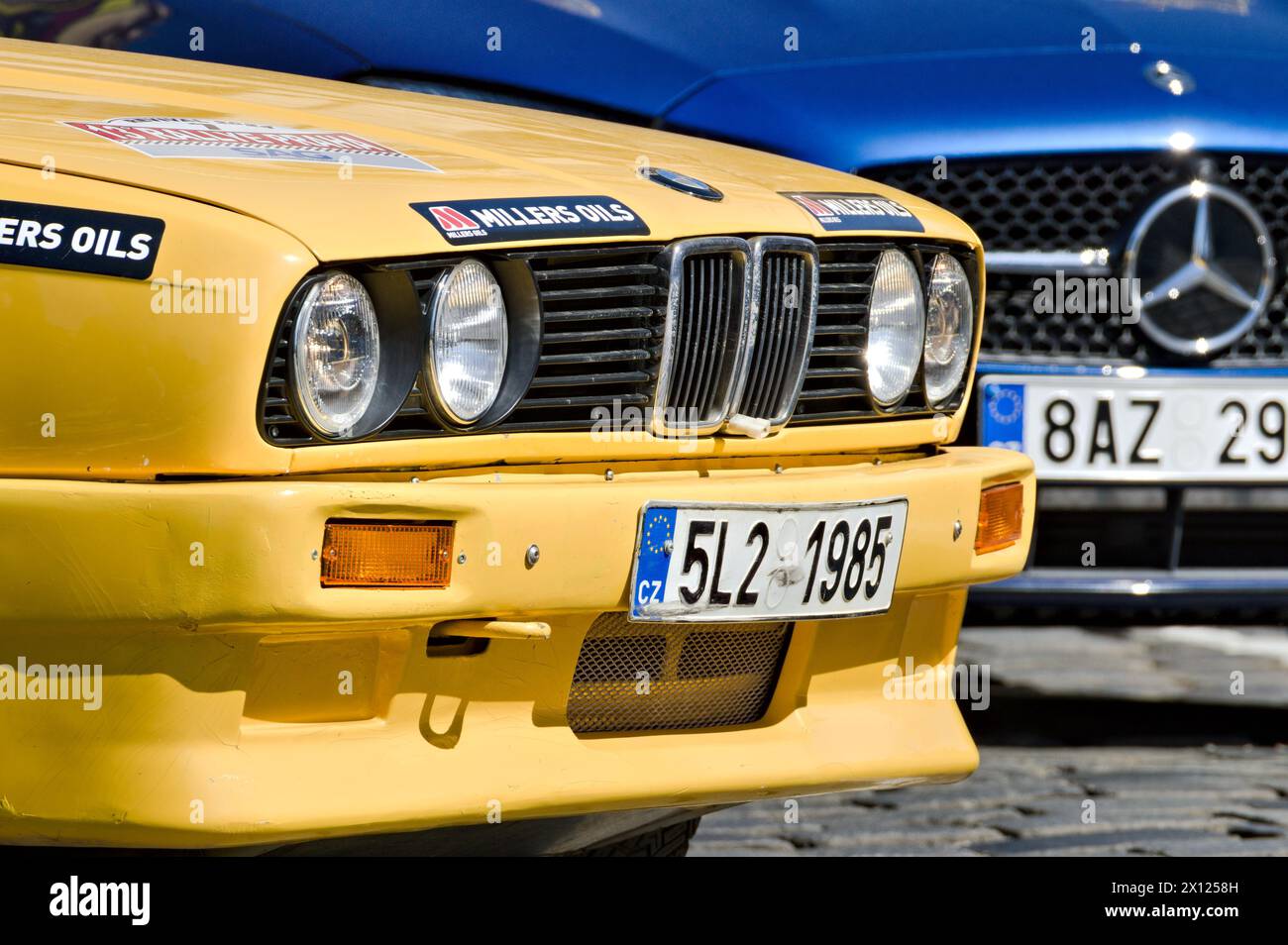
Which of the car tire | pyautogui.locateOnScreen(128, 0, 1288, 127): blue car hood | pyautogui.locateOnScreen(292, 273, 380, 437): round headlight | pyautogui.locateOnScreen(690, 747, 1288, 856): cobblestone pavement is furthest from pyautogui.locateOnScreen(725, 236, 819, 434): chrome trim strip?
pyautogui.locateOnScreen(128, 0, 1288, 127): blue car hood

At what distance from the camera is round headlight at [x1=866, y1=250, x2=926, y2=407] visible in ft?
9.95

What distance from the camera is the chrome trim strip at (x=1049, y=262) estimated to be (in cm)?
439

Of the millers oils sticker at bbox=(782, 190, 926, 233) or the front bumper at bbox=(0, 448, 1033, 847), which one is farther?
the millers oils sticker at bbox=(782, 190, 926, 233)

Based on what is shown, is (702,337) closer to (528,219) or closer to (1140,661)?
(528,219)

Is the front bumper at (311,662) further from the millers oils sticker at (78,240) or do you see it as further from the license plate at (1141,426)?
the license plate at (1141,426)

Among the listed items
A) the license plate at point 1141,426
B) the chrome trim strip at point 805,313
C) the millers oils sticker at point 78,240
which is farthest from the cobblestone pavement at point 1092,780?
the millers oils sticker at point 78,240

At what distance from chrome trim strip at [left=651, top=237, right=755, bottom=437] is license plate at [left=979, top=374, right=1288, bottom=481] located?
5.29ft

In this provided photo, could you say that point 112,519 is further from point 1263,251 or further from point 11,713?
point 1263,251

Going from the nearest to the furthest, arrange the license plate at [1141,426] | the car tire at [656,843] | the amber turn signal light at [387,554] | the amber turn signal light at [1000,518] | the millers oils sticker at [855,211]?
the amber turn signal light at [387,554], the millers oils sticker at [855,211], the amber turn signal light at [1000,518], the car tire at [656,843], the license plate at [1141,426]

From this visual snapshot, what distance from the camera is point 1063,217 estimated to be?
4434 mm

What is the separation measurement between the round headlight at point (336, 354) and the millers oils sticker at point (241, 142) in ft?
0.79

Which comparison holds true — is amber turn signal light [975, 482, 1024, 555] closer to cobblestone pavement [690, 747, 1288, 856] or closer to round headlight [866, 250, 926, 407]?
round headlight [866, 250, 926, 407]

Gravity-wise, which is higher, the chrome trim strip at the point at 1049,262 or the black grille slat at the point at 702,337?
the chrome trim strip at the point at 1049,262
